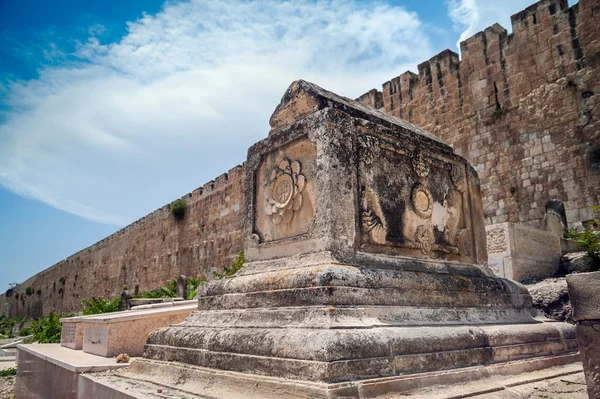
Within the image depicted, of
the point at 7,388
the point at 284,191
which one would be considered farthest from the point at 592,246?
the point at 7,388

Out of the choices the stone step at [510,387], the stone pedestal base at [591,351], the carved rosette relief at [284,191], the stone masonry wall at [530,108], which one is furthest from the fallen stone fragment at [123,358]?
the stone masonry wall at [530,108]

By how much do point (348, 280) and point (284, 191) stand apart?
114cm

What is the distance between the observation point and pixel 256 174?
4.41 metres

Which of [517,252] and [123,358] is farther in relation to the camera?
[517,252]

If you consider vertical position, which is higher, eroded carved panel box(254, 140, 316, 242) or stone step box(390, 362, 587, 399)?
eroded carved panel box(254, 140, 316, 242)

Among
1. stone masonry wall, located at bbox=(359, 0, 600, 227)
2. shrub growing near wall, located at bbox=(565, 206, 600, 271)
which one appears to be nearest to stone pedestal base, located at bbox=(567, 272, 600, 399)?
shrub growing near wall, located at bbox=(565, 206, 600, 271)

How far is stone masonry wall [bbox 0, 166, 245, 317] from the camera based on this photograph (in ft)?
56.9

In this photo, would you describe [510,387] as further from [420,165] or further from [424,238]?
[420,165]

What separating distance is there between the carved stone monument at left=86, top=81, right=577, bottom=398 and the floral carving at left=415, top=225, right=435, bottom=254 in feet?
0.03

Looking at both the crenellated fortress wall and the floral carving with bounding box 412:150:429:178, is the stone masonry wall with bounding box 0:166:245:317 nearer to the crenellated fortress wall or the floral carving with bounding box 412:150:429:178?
the crenellated fortress wall

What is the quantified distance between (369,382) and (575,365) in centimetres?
238

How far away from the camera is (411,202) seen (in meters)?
4.04

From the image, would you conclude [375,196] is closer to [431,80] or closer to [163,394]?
[163,394]

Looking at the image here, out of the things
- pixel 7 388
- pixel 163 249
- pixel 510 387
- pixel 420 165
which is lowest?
pixel 7 388
